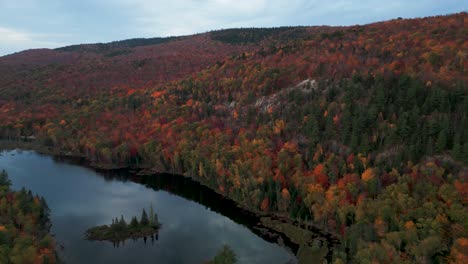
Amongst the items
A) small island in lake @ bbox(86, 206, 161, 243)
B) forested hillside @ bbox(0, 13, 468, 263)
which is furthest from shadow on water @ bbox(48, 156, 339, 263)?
small island in lake @ bbox(86, 206, 161, 243)

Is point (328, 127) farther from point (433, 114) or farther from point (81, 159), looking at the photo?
point (81, 159)

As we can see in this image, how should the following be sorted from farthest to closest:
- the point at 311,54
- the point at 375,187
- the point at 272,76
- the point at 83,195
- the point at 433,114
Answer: the point at 311,54, the point at 272,76, the point at 83,195, the point at 433,114, the point at 375,187

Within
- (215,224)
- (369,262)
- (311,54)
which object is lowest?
(215,224)

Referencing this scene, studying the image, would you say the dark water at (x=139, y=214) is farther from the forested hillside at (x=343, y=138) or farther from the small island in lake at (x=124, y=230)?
the forested hillside at (x=343, y=138)

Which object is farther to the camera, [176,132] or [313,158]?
[176,132]

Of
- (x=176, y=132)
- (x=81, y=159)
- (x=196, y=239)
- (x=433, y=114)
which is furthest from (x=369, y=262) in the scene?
(x=81, y=159)

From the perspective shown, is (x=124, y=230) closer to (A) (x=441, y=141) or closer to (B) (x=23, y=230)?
(B) (x=23, y=230)

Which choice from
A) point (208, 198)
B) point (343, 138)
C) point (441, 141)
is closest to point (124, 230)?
point (208, 198)
